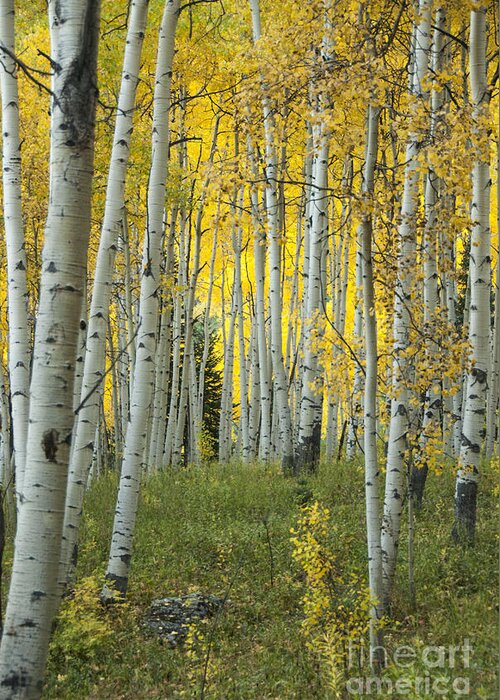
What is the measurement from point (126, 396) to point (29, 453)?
43.8 feet

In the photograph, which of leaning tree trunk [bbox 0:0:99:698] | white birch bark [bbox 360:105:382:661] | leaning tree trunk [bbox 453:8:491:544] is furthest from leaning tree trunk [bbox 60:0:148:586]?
leaning tree trunk [bbox 453:8:491:544]

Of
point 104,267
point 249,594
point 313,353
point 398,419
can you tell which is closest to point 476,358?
point 398,419

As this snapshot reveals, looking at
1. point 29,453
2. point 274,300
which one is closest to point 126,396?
point 274,300

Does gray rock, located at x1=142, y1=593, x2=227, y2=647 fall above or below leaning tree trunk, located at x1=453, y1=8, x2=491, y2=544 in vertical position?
below

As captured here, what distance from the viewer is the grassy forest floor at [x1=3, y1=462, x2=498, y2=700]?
5.44 meters

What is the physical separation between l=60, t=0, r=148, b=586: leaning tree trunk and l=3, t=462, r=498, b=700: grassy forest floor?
0.70 meters

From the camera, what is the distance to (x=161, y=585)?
7.48 meters

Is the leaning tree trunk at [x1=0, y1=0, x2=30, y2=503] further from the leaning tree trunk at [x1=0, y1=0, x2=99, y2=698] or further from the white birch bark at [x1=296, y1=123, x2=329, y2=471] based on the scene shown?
the white birch bark at [x1=296, y1=123, x2=329, y2=471]

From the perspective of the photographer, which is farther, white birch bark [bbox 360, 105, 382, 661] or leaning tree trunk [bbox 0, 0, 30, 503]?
leaning tree trunk [bbox 0, 0, 30, 503]

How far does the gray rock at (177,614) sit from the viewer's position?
6.45m

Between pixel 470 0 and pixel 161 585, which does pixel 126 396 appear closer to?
pixel 161 585

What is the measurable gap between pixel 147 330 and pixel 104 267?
765 mm

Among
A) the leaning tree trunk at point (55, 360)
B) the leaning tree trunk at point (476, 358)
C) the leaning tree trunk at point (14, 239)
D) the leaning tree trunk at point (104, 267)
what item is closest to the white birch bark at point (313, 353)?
the leaning tree trunk at point (476, 358)

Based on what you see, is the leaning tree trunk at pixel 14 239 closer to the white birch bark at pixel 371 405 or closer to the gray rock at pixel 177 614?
the gray rock at pixel 177 614
